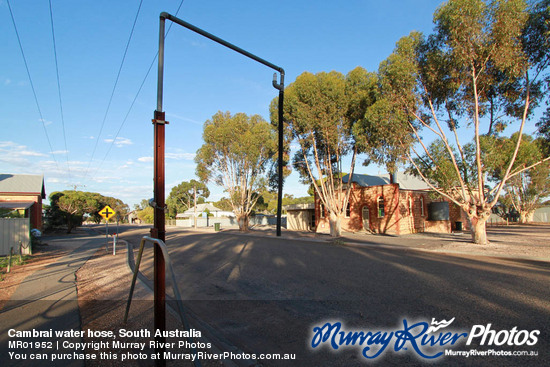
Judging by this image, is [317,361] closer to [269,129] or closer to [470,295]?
[470,295]

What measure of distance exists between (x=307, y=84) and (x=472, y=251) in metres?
16.1

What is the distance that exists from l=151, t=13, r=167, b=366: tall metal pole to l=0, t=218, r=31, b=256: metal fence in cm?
1713

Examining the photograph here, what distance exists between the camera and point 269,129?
33281 millimetres

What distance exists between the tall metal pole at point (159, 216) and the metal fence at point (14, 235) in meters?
17.1

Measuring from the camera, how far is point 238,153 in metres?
33.7

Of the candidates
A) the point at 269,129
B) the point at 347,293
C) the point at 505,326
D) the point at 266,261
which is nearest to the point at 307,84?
the point at 269,129

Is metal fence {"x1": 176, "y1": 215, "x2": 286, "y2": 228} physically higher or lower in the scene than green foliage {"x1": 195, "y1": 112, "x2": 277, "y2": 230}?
lower

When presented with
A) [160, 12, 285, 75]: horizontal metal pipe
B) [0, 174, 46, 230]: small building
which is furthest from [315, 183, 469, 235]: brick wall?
[0, 174, 46, 230]: small building

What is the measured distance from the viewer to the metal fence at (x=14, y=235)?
51.7ft

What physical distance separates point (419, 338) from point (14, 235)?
20.1 m

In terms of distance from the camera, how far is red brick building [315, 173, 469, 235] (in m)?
27.4

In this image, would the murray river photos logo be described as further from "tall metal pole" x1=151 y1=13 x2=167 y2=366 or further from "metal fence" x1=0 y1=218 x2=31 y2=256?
"metal fence" x1=0 y1=218 x2=31 y2=256

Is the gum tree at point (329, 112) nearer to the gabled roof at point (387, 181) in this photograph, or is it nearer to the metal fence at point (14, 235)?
the gabled roof at point (387, 181)

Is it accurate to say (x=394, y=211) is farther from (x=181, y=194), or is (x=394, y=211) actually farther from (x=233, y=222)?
(x=181, y=194)
